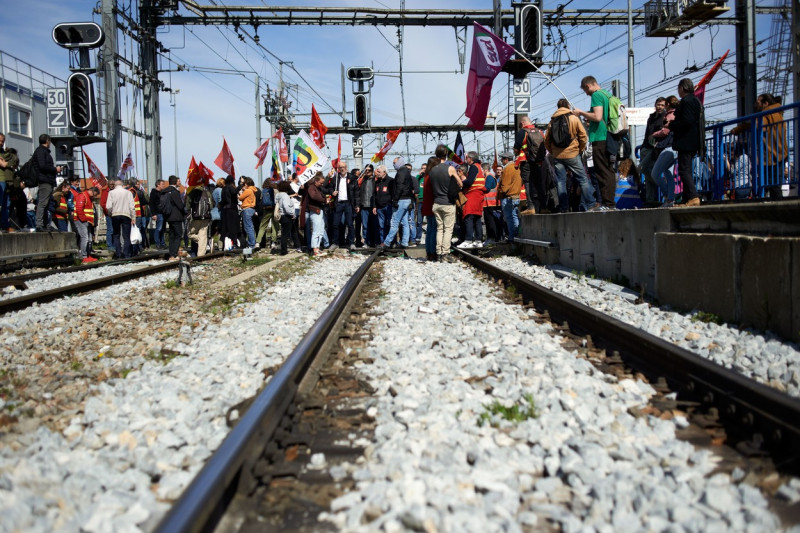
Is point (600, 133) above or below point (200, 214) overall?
above

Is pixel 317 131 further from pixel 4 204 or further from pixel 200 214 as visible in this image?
pixel 4 204

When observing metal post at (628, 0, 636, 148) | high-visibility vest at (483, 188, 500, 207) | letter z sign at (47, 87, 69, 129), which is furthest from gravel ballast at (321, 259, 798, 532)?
letter z sign at (47, 87, 69, 129)

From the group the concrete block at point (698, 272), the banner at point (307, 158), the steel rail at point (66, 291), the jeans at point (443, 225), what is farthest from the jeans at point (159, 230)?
the concrete block at point (698, 272)

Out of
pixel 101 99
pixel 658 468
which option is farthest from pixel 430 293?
pixel 101 99

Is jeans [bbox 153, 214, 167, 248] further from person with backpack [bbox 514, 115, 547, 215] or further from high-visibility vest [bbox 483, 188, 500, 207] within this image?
person with backpack [bbox 514, 115, 547, 215]

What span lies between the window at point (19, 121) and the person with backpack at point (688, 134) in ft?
124

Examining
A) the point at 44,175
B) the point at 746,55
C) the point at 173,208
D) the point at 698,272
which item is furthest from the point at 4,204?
the point at 746,55

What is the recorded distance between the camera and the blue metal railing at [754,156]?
6922mm

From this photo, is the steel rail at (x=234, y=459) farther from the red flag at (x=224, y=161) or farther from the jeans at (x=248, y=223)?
the red flag at (x=224, y=161)

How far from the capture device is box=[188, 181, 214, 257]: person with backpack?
643 inches

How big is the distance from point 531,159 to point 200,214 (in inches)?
335

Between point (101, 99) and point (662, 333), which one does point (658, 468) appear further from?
point (101, 99)

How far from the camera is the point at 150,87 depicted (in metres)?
26.0

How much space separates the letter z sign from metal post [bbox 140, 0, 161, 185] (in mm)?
4306
